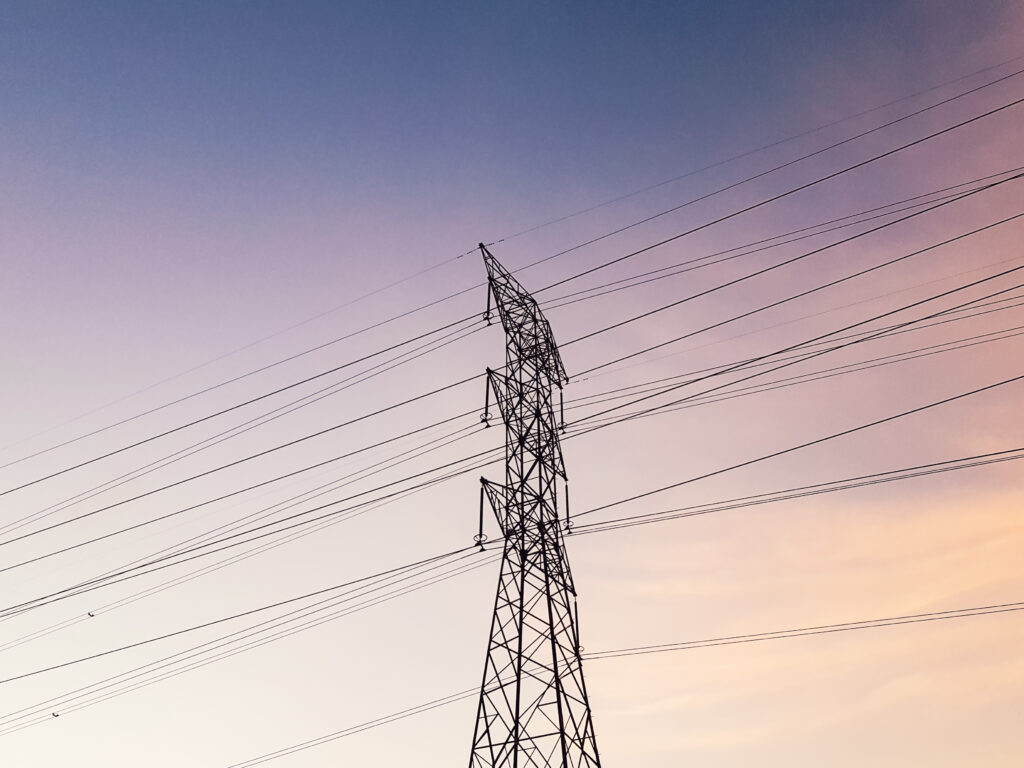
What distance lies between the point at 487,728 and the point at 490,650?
6.42ft

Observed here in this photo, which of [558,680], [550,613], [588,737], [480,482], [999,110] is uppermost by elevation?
[999,110]

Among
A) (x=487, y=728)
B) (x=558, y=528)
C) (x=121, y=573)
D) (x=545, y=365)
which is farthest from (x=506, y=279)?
(x=121, y=573)

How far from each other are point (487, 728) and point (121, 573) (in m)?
14.9

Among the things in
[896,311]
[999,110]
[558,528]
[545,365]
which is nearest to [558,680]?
[558,528]

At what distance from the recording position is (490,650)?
78.4ft

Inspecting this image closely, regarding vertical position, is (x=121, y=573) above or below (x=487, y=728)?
above

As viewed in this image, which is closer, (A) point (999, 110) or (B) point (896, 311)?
(B) point (896, 311)

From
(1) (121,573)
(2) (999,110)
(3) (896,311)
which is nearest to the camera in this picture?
(3) (896,311)

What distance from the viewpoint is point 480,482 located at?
25.5m

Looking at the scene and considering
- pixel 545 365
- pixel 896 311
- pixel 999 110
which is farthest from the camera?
pixel 545 365

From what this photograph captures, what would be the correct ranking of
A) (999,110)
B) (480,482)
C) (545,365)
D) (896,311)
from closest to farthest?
1. (896,311)
2. (999,110)
3. (480,482)
4. (545,365)

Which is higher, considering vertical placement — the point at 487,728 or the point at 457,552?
the point at 457,552

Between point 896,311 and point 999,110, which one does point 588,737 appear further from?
point 999,110

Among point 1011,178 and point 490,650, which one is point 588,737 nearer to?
point 490,650
